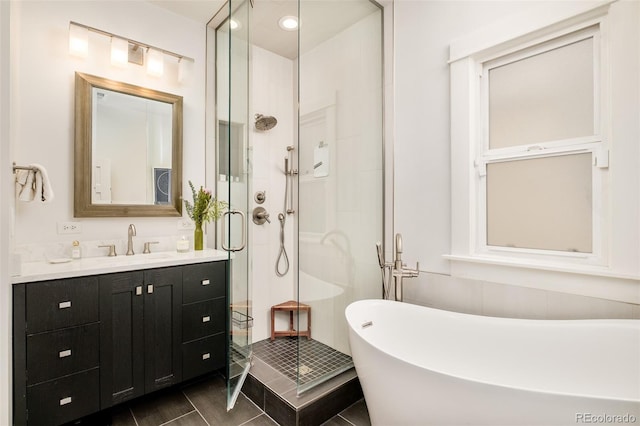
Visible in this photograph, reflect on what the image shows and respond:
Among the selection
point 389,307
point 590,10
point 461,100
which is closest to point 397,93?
point 461,100

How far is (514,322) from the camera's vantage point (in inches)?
61.0

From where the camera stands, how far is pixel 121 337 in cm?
179

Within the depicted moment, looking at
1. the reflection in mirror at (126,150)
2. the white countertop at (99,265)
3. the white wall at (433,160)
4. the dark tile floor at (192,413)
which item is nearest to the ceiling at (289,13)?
the white wall at (433,160)

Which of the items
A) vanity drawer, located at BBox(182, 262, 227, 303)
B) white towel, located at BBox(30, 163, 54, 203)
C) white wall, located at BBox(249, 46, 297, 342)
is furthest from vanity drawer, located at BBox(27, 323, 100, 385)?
white wall, located at BBox(249, 46, 297, 342)

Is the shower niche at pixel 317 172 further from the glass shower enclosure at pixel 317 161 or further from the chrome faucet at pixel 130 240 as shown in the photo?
the chrome faucet at pixel 130 240

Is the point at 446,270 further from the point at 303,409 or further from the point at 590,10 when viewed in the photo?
the point at 590,10

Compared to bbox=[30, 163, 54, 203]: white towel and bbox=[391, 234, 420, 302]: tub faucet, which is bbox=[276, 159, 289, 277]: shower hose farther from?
bbox=[30, 163, 54, 203]: white towel

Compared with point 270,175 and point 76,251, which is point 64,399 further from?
point 270,175

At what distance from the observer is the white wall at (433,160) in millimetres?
1718

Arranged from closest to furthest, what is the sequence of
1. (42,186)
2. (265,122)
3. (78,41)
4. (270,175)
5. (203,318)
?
(42,186), (78,41), (203,318), (265,122), (270,175)

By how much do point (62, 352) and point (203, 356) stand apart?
2.68 ft

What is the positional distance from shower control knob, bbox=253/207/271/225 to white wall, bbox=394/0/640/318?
118cm

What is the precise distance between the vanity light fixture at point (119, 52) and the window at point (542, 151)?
253 cm

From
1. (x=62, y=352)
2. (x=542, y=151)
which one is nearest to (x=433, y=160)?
(x=542, y=151)
